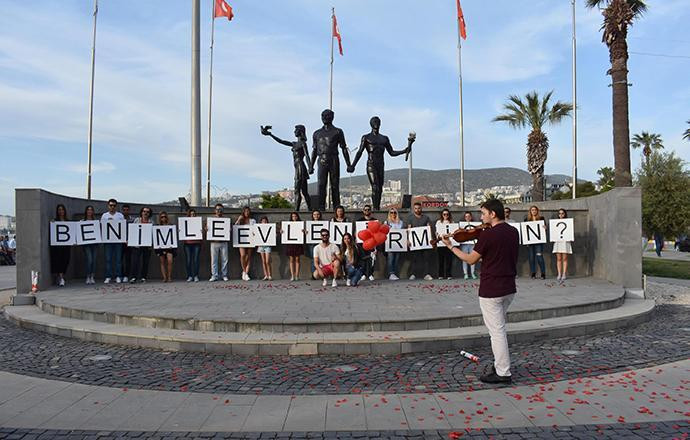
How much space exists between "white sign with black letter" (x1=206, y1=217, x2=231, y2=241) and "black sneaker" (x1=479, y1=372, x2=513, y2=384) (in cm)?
972

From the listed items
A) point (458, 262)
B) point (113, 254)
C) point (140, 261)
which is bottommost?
point (458, 262)

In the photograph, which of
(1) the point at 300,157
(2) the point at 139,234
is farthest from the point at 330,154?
(2) the point at 139,234

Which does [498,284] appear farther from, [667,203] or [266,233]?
[667,203]

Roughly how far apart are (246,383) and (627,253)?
10.0m

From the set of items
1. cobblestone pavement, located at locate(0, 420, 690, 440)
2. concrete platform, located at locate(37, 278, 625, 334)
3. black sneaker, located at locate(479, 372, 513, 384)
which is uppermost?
concrete platform, located at locate(37, 278, 625, 334)

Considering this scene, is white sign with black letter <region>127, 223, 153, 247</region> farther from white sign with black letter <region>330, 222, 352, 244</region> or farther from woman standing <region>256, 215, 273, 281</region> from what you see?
white sign with black letter <region>330, 222, 352, 244</region>

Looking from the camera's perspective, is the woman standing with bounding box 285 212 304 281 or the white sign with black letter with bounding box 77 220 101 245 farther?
the woman standing with bounding box 285 212 304 281

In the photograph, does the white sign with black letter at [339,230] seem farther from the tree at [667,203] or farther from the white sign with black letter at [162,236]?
the tree at [667,203]

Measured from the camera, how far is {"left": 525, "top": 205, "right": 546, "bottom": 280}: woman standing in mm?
14750

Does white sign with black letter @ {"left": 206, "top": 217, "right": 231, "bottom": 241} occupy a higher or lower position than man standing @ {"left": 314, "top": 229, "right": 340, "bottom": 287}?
higher

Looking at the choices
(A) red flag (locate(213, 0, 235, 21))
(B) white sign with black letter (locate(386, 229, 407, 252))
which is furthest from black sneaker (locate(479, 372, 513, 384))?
(A) red flag (locate(213, 0, 235, 21))

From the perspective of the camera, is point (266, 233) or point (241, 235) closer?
point (266, 233)

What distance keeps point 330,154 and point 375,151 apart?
4.44 feet

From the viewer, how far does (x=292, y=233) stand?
14.6 m
